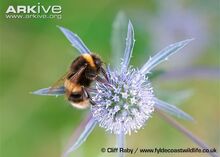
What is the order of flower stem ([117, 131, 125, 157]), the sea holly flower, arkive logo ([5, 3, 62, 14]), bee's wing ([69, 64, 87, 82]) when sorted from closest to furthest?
bee's wing ([69, 64, 87, 82]), the sea holly flower, flower stem ([117, 131, 125, 157]), arkive logo ([5, 3, 62, 14])

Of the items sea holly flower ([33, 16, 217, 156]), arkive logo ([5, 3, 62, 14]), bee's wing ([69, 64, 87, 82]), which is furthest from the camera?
arkive logo ([5, 3, 62, 14])

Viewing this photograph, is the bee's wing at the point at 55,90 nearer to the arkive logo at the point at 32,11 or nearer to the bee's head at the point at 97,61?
the bee's head at the point at 97,61

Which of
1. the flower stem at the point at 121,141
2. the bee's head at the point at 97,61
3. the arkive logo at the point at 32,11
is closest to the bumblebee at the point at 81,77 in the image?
the bee's head at the point at 97,61

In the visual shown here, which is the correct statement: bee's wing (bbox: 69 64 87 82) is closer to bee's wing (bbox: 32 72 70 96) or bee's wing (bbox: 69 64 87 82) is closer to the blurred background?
bee's wing (bbox: 32 72 70 96)

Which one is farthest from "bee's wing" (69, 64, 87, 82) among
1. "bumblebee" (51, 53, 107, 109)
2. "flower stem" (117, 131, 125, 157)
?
"flower stem" (117, 131, 125, 157)

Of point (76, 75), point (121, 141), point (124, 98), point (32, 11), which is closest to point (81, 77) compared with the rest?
point (76, 75)
